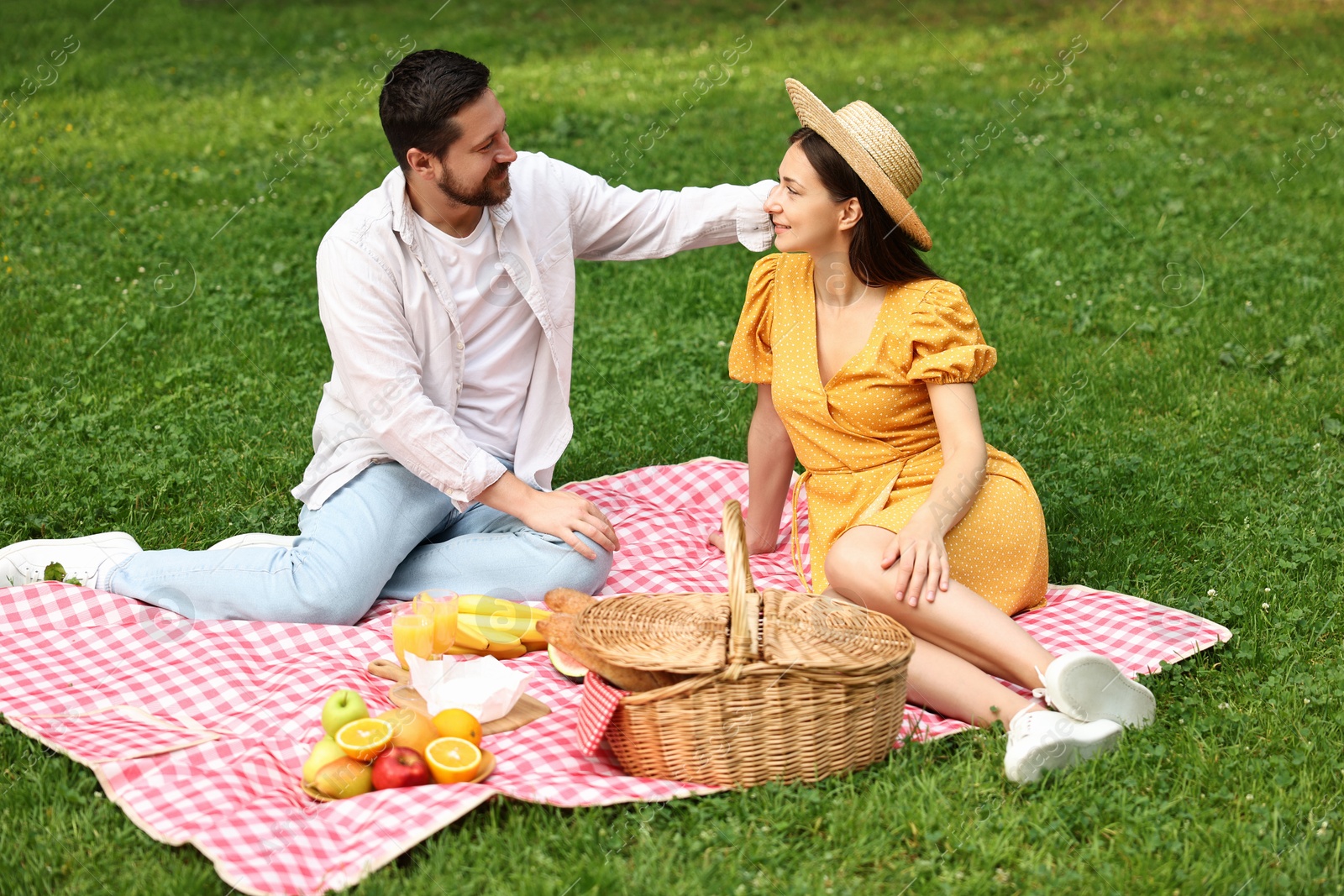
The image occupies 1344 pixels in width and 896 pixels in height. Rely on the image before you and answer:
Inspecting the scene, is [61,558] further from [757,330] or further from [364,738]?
[757,330]

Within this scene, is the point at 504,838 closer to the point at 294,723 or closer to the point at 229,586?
the point at 294,723

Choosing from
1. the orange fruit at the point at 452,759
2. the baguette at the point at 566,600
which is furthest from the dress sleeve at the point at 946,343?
the orange fruit at the point at 452,759

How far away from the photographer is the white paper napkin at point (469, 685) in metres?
3.33

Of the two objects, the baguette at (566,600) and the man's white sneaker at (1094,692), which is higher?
the baguette at (566,600)

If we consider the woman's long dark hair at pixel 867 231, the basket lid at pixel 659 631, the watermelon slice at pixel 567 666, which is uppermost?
the woman's long dark hair at pixel 867 231

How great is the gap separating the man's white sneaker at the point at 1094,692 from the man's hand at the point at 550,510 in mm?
1330

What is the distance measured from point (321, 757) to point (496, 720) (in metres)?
0.49

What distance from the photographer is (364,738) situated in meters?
3.03

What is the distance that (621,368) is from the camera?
20.1 ft

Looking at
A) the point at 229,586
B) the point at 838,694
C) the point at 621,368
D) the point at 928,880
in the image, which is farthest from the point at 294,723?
the point at 621,368

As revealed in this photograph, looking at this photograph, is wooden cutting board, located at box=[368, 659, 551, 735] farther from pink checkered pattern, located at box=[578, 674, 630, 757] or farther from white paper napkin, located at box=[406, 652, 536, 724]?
pink checkered pattern, located at box=[578, 674, 630, 757]

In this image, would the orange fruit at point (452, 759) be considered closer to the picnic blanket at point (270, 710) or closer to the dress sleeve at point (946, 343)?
the picnic blanket at point (270, 710)

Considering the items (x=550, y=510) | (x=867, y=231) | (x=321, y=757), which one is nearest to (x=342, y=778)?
(x=321, y=757)

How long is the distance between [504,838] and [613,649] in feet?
1.58
